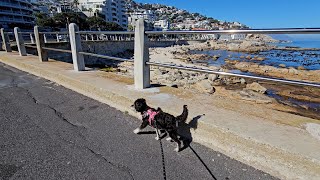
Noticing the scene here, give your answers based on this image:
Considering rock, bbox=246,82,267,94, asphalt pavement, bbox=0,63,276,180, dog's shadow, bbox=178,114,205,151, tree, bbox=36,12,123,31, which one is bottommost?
rock, bbox=246,82,267,94

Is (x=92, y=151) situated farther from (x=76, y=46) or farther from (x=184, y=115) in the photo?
(x=76, y=46)

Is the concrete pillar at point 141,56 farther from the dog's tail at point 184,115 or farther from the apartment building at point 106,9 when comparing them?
the apartment building at point 106,9

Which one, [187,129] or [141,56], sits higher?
[141,56]

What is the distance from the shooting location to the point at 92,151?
237 centimetres

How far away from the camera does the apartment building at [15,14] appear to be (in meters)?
61.4

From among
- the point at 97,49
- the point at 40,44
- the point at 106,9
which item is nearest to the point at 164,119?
the point at 40,44

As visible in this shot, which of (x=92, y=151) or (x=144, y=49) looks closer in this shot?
(x=92, y=151)

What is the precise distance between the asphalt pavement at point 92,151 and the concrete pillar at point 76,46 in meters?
2.16

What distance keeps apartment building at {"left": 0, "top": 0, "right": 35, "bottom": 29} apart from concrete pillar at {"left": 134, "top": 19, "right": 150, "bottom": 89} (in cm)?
7001

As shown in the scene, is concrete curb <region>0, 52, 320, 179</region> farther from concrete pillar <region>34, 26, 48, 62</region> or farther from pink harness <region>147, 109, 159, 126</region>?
concrete pillar <region>34, 26, 48, 62</region>

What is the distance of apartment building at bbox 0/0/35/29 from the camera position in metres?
61.4

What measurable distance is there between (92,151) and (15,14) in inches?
3131

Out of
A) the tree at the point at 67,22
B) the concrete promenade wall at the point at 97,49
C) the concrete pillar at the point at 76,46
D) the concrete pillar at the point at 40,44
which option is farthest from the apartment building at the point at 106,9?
the concrete pillar at the point at 76,46

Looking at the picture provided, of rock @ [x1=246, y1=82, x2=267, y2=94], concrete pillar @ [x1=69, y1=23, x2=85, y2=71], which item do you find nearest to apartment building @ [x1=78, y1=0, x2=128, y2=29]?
rock @ [x1=246, y1=82, x2=267, y2=94]
